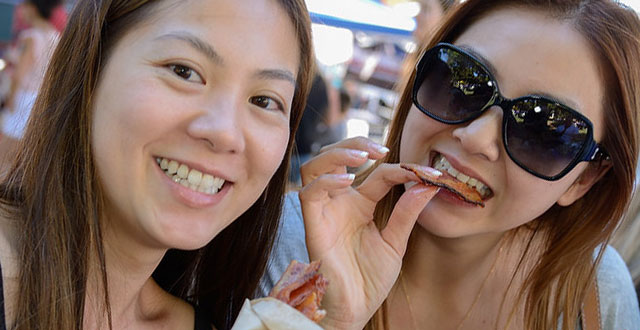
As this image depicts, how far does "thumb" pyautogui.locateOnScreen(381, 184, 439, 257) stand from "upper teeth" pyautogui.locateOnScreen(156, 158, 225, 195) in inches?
29.9

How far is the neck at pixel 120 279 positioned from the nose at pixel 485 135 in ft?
3.55

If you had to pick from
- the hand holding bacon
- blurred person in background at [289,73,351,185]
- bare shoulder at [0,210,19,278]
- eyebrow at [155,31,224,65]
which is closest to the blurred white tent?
blurred person in background at [289,73,351,185]

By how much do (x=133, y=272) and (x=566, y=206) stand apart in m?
1.74

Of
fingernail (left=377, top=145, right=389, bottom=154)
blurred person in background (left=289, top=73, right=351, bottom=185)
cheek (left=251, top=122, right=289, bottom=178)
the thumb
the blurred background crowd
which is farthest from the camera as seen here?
blurred person in background (left=289, top=73, right=351, bottom=185)

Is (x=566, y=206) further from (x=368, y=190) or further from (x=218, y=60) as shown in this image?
(x=218, y=60)

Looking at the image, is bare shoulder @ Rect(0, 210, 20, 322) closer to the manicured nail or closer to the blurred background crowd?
the blurred background crowd

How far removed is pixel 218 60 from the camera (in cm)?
162

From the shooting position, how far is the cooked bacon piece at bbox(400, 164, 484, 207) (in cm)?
204

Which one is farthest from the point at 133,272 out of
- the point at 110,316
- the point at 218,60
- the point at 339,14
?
the point at 339,14

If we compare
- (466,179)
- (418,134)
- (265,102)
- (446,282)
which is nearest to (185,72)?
(265,102)

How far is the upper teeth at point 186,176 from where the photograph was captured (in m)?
1.61

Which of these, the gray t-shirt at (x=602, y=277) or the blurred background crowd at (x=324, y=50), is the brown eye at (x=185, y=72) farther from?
the gray t-shirt at (x=602, y=277)

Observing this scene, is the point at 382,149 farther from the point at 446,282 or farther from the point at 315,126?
the point at 315,126

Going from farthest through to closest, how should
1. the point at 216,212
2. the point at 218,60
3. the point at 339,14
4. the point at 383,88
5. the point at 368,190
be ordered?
the point at 383,88, the point at 339,14, the point at 368,190, the point at 216,212, the point at 218,60
